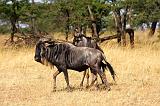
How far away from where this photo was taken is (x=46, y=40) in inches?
428

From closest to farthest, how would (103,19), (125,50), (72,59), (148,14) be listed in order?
(72,59)
(125,50)
(148,14)
(103,19)

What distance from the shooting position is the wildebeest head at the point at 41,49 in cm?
1074

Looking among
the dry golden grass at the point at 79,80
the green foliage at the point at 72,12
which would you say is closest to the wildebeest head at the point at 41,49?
the dry golden grass at the point at 79,80

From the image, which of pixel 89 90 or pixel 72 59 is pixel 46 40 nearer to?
pixel 72 59

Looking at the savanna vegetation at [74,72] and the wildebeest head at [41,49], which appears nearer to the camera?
the savanna vegetation at [74,72]

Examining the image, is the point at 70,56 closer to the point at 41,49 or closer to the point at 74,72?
the point at 41,49

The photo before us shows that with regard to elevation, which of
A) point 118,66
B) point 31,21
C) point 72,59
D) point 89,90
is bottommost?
point 31,21

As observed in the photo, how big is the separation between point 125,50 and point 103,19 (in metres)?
7.03

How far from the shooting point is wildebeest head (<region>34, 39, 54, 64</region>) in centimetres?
1074

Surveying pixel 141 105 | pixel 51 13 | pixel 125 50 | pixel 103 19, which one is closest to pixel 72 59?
pixel 141 105

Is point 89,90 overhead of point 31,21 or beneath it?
overhead

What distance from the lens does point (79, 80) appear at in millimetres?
13172

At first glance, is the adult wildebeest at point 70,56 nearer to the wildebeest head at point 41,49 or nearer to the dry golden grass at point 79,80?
the wildebeest head at point 41,49

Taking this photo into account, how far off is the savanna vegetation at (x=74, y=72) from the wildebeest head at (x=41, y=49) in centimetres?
84
